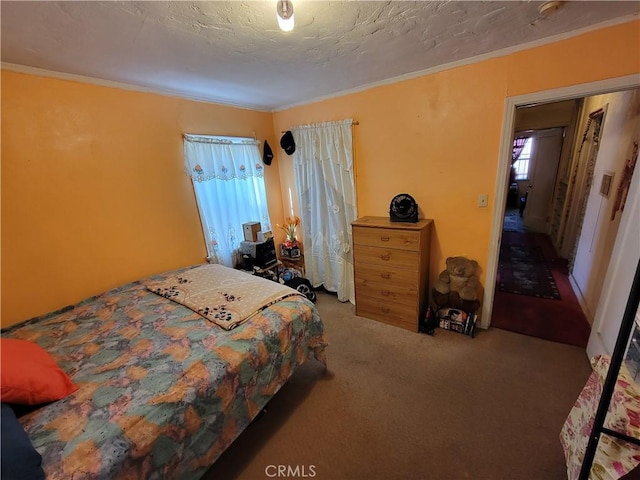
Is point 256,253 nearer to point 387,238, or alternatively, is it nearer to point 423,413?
point 387,238

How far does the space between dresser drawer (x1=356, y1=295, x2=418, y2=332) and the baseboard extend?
1572mm

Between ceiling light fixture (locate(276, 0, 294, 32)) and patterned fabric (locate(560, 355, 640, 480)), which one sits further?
ceiling light fixture (locate(276, 0, 294, 32))

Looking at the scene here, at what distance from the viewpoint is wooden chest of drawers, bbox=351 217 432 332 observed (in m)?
2.28

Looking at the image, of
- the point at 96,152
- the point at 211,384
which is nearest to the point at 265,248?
the point at 96,152

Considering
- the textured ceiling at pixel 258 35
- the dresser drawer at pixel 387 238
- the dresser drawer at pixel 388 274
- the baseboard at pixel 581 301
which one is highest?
the textured ceiling at pixel 258 35

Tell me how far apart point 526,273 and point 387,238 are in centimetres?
240

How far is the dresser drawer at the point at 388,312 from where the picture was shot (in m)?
2.43

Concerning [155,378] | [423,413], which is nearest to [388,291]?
[423,413]

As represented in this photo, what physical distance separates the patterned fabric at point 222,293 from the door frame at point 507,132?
1.74m

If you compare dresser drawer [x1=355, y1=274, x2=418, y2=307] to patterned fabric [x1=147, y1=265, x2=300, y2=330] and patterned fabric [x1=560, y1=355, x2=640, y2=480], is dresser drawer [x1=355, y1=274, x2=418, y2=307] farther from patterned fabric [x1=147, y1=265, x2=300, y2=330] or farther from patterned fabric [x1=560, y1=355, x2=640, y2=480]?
patterned fabric [x1=560, y1=355, x2=640, y2=480]

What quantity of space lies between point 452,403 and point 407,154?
2035mm

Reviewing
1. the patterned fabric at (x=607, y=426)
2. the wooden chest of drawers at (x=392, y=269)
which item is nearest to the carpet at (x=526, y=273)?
the wooden chest of drawers at (x=392, y=269)

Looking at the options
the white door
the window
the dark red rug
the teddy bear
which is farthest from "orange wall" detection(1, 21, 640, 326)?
the window

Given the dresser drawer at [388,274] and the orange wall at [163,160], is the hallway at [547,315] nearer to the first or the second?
the orange wall at [163,160]
